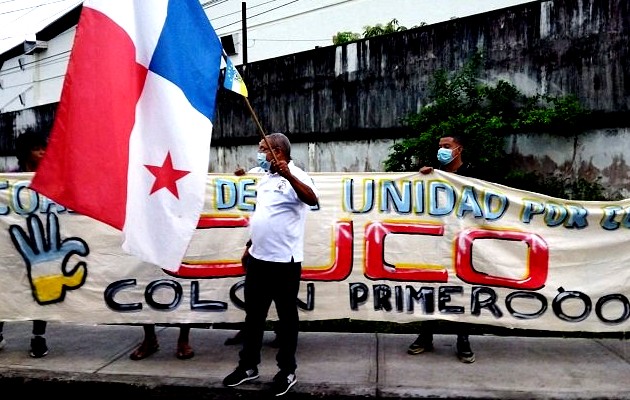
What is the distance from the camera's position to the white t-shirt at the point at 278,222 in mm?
3988

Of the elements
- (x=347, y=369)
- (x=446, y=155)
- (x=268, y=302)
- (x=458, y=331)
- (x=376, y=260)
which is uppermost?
(x=446, y=155)

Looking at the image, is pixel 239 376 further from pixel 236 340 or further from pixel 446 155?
pixel 446 155

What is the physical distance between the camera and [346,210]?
5.03 metres

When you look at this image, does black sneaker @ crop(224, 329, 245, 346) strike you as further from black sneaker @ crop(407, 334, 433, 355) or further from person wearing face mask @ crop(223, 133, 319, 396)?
black sneaker @ crop(407, 334, 433, 355)

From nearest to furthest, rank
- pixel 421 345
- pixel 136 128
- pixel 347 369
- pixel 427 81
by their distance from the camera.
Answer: pixel 136 128
pixel 347 369
pixel 421 345
pixel 427 81

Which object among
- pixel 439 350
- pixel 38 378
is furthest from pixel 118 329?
pixel 439 350

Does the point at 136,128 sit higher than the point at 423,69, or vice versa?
the point at 423,69

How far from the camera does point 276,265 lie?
13.1 ft

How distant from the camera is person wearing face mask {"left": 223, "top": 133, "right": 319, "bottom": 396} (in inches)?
157

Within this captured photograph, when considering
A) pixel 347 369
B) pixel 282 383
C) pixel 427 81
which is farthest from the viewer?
pixel 427 81

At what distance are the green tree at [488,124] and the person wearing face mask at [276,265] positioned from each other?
189 inches

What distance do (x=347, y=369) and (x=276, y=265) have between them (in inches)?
41.4

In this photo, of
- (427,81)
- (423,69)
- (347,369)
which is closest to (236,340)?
(347,369)

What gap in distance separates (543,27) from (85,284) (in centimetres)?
738
